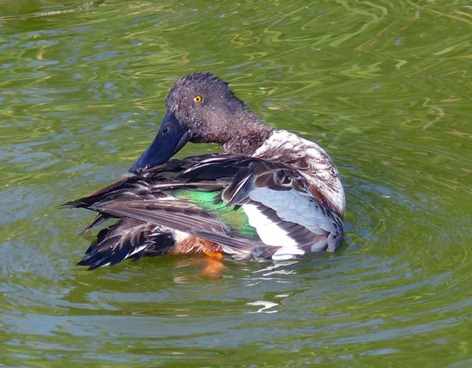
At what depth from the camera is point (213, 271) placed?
6496 millimetres

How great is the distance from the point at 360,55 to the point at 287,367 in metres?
4.97

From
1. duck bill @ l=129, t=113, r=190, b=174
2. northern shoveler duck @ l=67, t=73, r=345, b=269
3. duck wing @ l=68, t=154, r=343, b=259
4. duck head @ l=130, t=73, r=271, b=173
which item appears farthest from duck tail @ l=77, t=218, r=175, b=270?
duck head @ l=130, t=73, r=271, b=173

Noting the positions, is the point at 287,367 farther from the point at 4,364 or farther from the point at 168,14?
the point at 168,14

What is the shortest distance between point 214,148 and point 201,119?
0.86m

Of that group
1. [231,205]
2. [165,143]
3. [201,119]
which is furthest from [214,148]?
[231,205]

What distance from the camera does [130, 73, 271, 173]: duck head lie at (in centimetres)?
751

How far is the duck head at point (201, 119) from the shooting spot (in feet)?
24.6

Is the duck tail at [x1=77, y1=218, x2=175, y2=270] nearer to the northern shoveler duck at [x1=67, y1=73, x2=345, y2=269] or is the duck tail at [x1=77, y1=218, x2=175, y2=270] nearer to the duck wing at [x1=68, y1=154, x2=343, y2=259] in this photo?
the northern shoveler duck at [x1=67, y1=73, x2=345, y2=269]

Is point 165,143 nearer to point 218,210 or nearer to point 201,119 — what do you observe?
point 201,119

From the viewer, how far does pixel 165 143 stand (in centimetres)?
748

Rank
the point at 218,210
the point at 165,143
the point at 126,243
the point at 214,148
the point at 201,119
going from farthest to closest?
the point at 214,148 < the point at 201,119 < the point at 165,143 < the point at 218,210 < the point at 126,243

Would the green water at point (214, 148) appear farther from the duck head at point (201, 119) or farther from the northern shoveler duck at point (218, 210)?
the duck head at point (201, 119)

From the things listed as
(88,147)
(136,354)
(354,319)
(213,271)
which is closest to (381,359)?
(354,319)

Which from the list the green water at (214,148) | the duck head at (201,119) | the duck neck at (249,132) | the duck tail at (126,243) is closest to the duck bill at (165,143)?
the duck head at (201,119)
